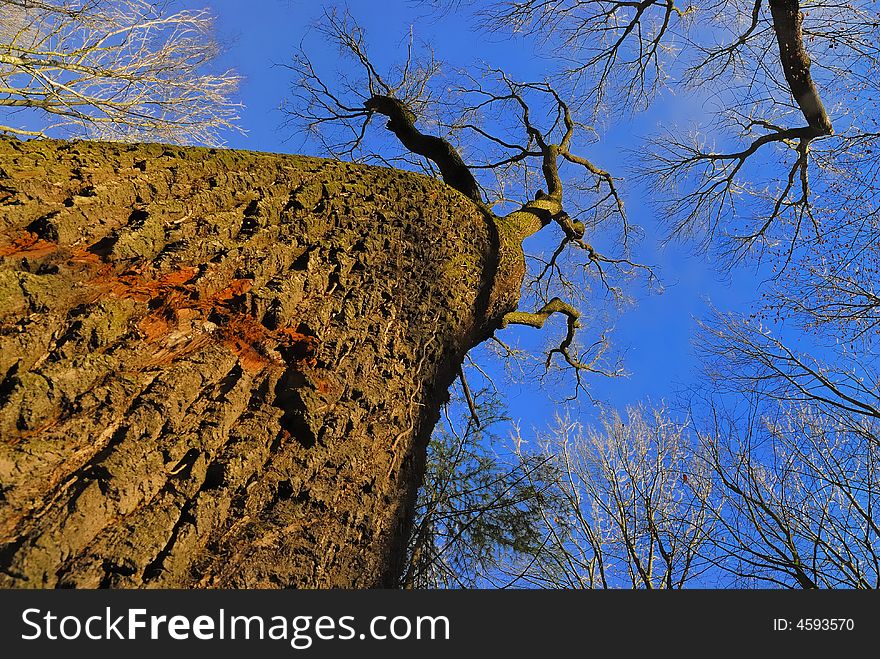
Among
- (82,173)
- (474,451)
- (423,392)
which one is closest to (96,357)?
(82,173)

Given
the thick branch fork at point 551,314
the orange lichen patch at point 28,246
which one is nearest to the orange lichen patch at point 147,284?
the orange lichen patch at point 28,246

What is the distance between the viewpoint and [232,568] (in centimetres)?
127

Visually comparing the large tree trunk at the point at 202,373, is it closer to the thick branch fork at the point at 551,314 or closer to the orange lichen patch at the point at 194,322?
the orange lichen patch at the point at 194,322

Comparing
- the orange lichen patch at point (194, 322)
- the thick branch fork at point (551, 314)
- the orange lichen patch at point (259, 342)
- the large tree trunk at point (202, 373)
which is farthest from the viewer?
the thick branch fork at point (551, 314)

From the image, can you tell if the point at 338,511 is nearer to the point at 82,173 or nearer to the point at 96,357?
the point at 96,357

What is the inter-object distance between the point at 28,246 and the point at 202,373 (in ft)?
1.97

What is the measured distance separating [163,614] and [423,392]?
48.9 inches

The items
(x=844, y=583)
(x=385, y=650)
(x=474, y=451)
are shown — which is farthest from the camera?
(x=474, y=451)

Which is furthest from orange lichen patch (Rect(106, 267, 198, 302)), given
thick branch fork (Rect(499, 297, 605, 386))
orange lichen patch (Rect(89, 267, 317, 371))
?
thick branch fork (Rect(499, 297, 605, 386))

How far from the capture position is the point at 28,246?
1448 millimetres

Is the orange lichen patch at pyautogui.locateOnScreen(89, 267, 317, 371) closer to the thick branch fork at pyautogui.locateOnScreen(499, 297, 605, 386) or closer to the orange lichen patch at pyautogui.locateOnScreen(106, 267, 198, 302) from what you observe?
the orange lichen patch at pyautogui.locateOnScreen(106, 267, 198, 302)

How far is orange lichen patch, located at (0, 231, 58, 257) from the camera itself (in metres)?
1.41

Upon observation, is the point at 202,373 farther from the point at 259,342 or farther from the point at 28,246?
the point at 28,246

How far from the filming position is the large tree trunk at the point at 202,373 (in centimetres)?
114
